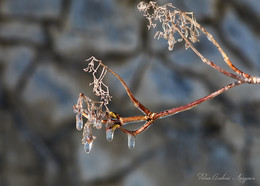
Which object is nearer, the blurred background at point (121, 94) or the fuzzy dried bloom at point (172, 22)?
the fuzzy dried bloom at point (172, 22)

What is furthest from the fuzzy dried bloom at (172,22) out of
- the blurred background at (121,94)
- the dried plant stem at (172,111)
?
the blurred background at (121,94)

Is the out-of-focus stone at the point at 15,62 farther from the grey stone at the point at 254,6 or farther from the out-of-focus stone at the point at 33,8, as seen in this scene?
the grey stone at the point at 254,6

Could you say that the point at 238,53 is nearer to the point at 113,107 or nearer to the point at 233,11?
the point at 233,11

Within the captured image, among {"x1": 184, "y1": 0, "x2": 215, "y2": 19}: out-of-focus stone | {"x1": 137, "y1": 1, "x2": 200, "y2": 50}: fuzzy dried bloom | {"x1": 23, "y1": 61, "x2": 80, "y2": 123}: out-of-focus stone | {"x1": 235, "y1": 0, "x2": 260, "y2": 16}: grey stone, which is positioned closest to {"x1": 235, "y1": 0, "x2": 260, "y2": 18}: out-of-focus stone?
{"x1": 235, "y1": 0, "x2": 260, "y2": 16}: grey stone

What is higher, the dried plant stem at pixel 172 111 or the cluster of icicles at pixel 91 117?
the cluster of icicles at pixel 91 117

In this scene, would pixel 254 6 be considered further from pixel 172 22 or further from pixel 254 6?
pixel 172 22

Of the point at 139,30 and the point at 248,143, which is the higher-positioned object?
the point at 139,30

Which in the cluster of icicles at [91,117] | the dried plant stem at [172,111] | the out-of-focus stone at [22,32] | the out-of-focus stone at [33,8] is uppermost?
the out-of-focus stone at [33,8]

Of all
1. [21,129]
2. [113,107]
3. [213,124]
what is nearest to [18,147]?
[21,129]
